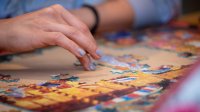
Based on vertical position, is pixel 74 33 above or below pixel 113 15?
below

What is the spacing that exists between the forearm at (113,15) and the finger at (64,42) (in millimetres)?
369

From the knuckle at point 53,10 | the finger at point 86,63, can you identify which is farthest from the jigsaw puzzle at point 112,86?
the knuckle at point 53,10

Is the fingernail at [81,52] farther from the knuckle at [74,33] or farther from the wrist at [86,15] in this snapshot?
the wrist at [86,15]

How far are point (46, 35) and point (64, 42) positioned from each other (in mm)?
46

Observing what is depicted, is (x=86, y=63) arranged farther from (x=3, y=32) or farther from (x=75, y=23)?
(x=3, y=32)

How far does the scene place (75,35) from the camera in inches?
31.9

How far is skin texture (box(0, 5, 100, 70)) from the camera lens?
2.63 ft

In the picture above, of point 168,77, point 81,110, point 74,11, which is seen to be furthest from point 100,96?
point 74,11

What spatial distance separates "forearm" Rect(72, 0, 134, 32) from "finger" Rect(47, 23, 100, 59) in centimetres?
35

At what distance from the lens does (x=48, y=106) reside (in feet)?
2.02

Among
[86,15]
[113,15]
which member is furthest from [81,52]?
[113,15]

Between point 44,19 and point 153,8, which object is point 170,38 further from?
point 44,19

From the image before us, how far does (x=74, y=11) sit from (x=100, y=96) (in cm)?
56

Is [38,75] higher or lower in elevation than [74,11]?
lower
